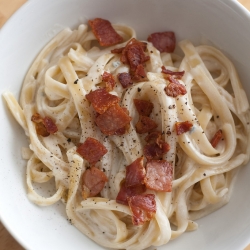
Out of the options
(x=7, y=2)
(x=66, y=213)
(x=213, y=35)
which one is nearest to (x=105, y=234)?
(x=66, y=213)

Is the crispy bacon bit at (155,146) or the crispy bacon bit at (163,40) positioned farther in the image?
the crispy bacon bit at (163,40)

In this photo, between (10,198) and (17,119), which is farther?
(17,119)

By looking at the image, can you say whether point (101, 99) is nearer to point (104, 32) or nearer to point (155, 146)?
point (155, 146)

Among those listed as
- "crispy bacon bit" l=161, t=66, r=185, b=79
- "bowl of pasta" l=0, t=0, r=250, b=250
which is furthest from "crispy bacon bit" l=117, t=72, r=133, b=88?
"crispy bacon bit" l=161, t=66, r=185, b=79

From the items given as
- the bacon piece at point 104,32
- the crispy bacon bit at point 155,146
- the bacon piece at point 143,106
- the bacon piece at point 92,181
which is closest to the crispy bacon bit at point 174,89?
the bacon piece at point 143,106

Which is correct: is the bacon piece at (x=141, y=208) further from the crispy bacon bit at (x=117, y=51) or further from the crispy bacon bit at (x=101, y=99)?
the crispy bacon bit at (x=117, y=51)

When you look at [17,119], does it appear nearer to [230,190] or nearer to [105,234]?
[105,234]

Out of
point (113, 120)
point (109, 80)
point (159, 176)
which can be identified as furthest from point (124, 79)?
point (159, 176)

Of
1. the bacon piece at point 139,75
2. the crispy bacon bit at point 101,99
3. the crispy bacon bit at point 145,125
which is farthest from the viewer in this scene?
the bacon piece at point 139,75

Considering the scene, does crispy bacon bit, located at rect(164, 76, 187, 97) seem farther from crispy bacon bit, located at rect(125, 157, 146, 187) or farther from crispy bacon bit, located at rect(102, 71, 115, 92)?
crispy bacon bit, located at rect(125, 157, 146, 187)
